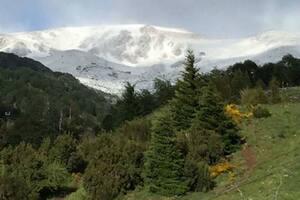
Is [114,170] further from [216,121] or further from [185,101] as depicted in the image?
[185,101]

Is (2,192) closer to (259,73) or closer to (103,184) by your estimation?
(103,184)

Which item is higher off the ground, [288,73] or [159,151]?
[288,73]

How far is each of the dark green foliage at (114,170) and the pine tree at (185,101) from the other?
5.80m

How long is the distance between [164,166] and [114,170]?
3535mm

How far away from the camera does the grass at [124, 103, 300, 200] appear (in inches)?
979

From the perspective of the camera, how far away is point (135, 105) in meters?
89.0

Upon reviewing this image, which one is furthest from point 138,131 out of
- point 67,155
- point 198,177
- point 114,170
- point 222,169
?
point 198,177

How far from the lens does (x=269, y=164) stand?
35125 mm

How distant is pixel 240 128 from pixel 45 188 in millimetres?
16552

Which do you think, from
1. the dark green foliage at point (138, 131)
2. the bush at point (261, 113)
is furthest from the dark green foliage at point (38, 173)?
the bush at point (261, 113)

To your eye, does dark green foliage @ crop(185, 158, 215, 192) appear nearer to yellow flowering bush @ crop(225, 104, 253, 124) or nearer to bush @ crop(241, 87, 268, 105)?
yellow flowering bush @ crop(225, 104, 253, 124)

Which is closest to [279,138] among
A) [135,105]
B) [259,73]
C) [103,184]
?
[103,184]

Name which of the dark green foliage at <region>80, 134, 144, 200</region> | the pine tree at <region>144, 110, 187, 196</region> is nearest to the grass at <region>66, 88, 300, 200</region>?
the pine tree at <region>144, 110, 187, 196</region>

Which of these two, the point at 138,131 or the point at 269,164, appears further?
the point at 138,131
